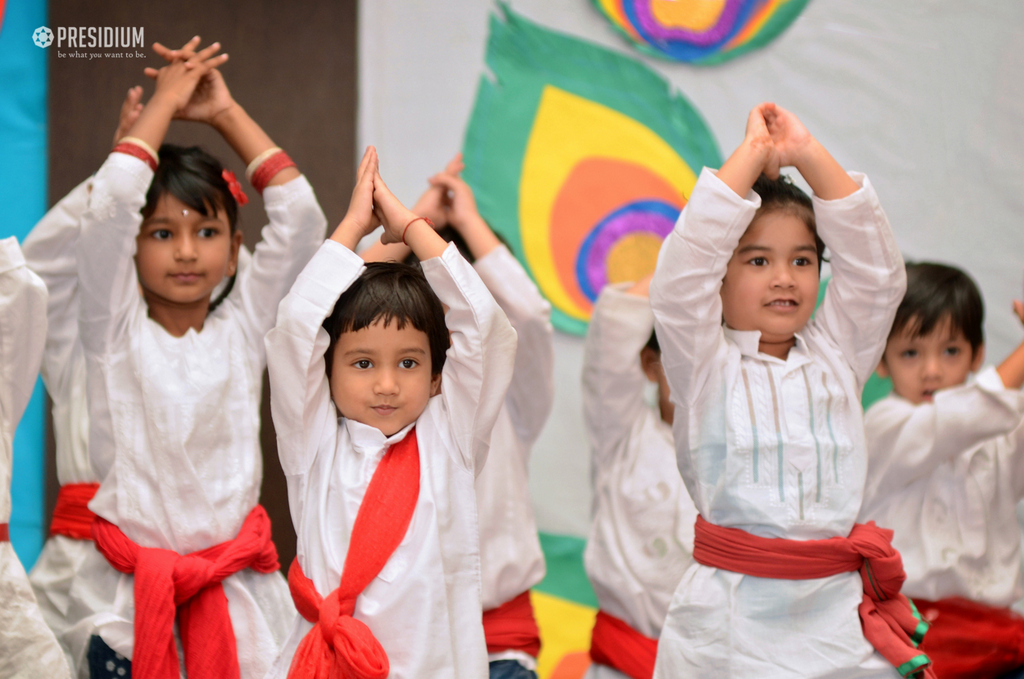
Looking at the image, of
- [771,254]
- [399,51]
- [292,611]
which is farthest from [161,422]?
[399,51]

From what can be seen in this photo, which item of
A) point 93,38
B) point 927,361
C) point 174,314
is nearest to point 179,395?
point 174,314

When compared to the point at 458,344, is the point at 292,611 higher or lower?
lower

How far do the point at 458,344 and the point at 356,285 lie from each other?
21cm

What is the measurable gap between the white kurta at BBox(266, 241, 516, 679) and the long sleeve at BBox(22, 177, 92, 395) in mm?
759

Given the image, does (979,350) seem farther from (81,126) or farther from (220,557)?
(81,126)

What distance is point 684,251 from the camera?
1.64 meters

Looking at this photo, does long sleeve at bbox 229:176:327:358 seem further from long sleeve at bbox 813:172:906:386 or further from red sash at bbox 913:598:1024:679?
red sash at bbox 913:598:1024:679

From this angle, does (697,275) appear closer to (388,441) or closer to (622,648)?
(388,441)

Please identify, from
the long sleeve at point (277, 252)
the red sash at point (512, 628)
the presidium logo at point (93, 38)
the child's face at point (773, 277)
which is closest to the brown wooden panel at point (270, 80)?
the presidium logo at point (93, 38)

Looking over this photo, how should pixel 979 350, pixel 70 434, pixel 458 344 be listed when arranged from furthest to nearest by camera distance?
pixel 979 350 < pixel 70 434 < pixel 458 344

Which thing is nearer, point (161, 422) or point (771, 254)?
point (771, 254)

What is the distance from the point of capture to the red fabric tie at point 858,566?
162 centimetres

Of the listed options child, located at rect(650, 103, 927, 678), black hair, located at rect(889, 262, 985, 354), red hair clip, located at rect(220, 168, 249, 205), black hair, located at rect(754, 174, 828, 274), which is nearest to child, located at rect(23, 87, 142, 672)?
red hair clip, located at rect(220, 168, 249, 205)

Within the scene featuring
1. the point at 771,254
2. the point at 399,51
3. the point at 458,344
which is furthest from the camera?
the point at 399,51
